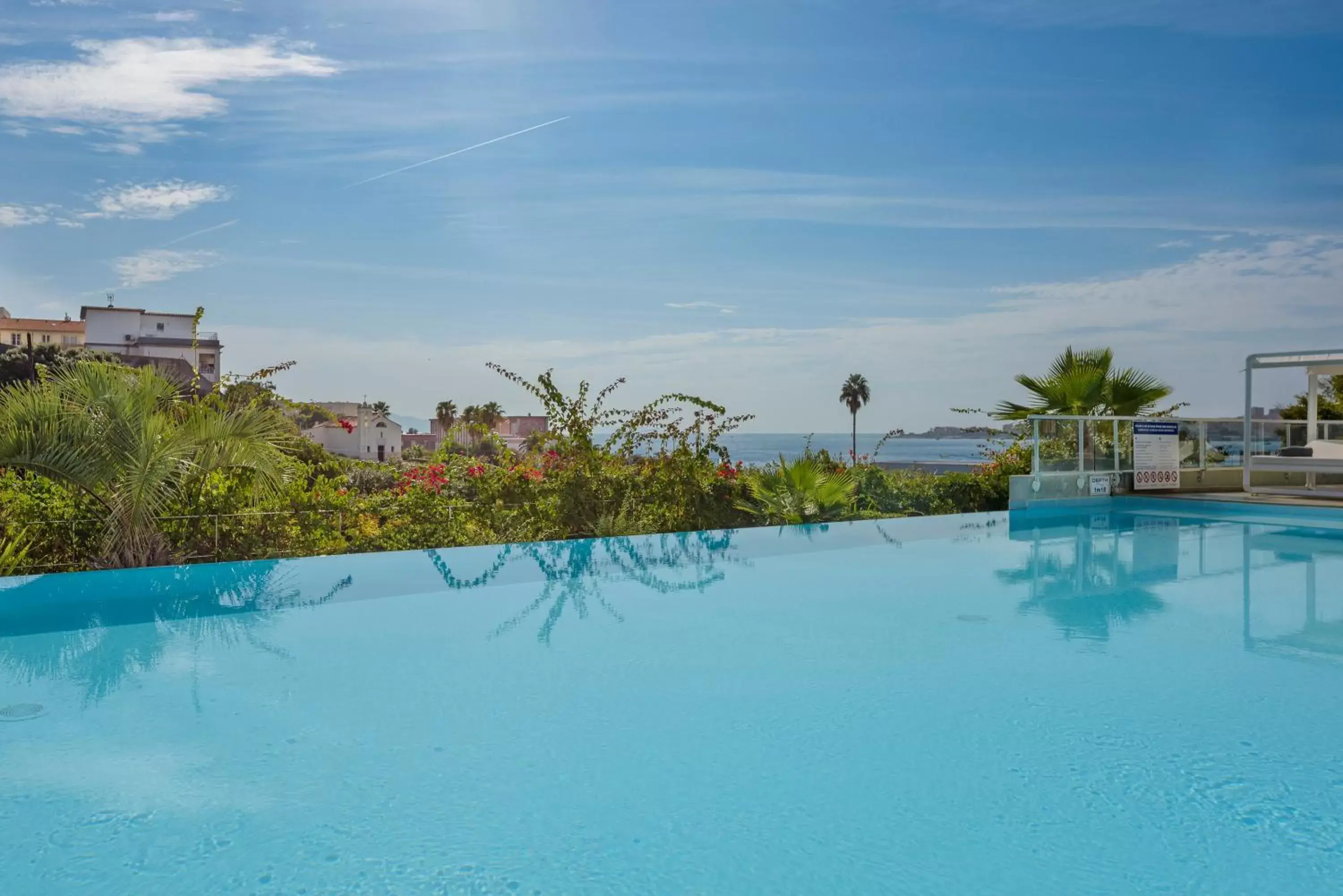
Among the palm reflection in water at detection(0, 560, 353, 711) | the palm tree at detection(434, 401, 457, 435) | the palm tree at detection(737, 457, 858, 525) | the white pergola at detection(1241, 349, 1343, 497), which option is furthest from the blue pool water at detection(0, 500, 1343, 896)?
the palm tree at detection(434, 401, 457, 435)

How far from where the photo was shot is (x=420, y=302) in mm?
28922

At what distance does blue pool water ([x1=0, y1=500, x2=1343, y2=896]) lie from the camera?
313 cm

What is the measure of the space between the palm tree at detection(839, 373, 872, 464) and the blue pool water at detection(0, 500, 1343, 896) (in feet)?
158

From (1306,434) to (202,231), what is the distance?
33606 millimetres

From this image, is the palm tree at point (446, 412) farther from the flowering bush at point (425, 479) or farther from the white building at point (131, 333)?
the flowering bush at point (425, 479)

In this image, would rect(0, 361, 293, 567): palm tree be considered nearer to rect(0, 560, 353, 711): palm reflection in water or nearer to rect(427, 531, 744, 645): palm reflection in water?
rect(0, 560, 353, 711): palm reflection in water

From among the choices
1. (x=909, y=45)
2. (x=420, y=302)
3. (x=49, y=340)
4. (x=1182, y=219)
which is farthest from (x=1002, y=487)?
(x=49, y=340)

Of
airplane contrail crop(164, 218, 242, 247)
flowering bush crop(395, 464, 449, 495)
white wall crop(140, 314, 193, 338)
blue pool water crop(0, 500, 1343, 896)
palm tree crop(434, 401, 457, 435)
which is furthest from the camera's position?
palm tree crop(434, 401, 457, 435)

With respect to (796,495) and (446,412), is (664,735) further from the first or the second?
(446,412)

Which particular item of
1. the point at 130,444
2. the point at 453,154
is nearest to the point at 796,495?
the point at 130,444

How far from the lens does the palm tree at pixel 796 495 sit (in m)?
11.7

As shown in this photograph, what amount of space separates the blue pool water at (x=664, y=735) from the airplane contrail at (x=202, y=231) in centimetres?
2946

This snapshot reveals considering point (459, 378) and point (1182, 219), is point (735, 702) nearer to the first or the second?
point (459, 378)

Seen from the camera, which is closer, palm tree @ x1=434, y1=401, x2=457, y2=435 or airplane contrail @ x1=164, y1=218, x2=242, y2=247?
airplane contrail @ x1=164, y1=218, x2=242, y2=247
